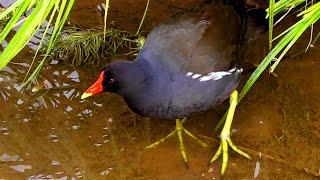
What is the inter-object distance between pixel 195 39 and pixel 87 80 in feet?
2.35

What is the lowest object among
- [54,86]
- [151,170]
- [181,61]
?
[151,170]

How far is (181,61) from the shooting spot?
243cm

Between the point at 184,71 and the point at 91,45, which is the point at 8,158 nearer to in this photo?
the point at 91,45

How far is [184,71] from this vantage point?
241 centimetres

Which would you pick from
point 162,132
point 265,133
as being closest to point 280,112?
point 265,133

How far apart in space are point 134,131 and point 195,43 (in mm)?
526

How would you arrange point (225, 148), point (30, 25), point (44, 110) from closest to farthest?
point (30, 25) < point (225, 148) < point (44, 110)

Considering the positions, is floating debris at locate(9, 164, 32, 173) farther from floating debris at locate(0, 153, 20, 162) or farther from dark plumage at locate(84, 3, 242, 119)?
dark plumage at locate(84, 3, 242, 119)

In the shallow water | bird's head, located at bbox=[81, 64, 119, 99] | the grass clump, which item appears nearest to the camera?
bird's head, located at bbox=[81, 64, 119, 99]

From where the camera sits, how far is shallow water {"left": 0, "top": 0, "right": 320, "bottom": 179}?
2510 mm

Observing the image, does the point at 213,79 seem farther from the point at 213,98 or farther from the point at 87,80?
the point at 87,80

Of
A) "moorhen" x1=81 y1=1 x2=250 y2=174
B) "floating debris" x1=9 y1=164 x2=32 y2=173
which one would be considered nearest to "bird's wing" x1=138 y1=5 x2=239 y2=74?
"moorhen" x1=81 y1=1 x2=250 y2=174

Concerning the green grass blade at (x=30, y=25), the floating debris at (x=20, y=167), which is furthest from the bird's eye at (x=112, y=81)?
the floating debris at (x=20, y=167)

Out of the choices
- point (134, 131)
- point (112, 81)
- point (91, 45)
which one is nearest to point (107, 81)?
point (112, 81)
